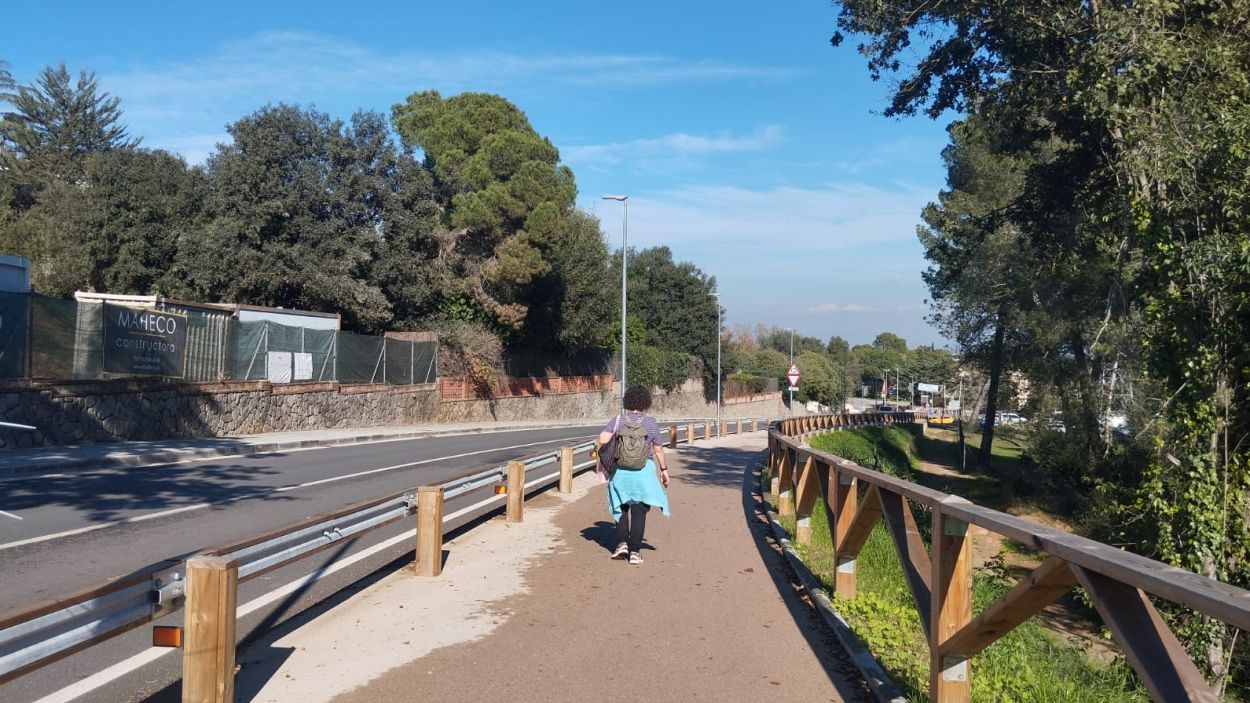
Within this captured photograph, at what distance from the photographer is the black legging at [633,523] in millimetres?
8914

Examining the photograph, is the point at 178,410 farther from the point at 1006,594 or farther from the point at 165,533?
the point at 1006,594

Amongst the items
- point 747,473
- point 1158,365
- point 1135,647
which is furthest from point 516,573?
point 747,473

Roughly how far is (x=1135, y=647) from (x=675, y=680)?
9.78 ft

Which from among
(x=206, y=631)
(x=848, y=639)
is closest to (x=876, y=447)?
(x=848, y=639)

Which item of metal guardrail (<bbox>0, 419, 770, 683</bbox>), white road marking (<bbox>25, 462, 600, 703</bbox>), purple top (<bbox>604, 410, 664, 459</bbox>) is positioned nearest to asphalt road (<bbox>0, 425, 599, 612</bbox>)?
white road marking (<bbox>25, 462, 600, 703</bbox>)

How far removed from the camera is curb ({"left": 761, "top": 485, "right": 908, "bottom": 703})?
504 cm

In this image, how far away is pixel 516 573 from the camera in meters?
8.36

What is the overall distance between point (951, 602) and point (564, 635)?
2689 mm

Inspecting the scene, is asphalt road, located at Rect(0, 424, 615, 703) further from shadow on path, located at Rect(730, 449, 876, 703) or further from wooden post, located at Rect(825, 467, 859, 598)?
wooden post, located at Rect(825, 467, 859, 598)

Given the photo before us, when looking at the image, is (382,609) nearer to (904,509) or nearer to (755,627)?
(755,627)

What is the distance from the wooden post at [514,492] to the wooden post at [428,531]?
287 cm

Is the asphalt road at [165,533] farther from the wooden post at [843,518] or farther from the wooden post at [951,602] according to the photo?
the wooden post at [951,602]

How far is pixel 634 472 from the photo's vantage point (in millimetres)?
8898

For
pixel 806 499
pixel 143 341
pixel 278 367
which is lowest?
pixel 806 499
